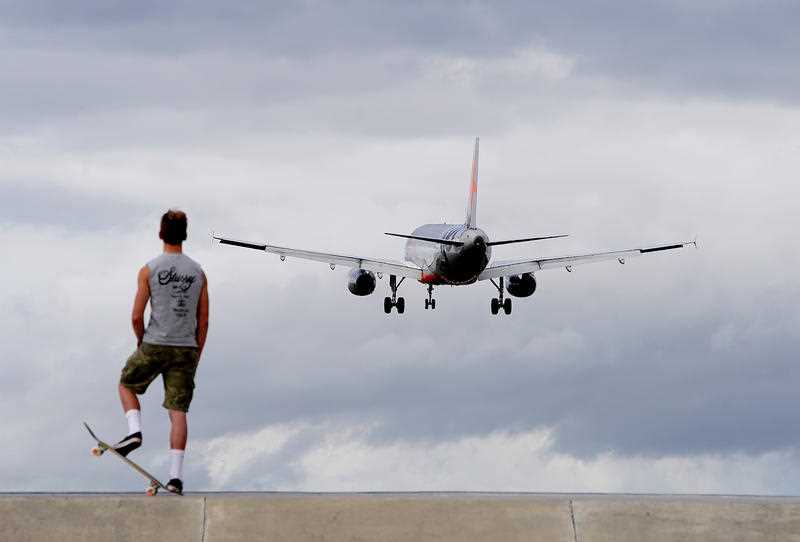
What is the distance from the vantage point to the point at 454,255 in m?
60.4

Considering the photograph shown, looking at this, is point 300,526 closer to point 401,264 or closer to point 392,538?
point 392,538

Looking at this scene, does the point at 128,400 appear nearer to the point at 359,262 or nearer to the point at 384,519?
the point at 384,519

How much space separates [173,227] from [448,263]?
155 ft

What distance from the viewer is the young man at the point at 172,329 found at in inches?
543

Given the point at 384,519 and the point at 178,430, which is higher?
the point at 178,430

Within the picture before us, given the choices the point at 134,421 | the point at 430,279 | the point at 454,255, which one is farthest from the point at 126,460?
the point at 430,279

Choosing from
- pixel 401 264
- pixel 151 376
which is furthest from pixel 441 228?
pixel 151 376

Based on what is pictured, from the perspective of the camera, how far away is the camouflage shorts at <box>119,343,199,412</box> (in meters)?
13.9

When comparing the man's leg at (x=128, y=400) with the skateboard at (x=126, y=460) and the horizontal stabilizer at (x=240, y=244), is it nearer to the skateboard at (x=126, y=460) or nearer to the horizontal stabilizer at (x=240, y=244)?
the skateboard at (x=126, y=460)

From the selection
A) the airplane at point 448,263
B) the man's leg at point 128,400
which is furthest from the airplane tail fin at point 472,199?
the man's leg at point 128,400

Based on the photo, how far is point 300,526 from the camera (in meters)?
12.7

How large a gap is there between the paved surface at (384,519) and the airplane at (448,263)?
4334 centimetres

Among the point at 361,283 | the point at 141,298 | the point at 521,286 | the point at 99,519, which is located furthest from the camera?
the point at 521,286

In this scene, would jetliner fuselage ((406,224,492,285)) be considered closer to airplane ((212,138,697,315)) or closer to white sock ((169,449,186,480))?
airplane ((212,138,697,315))
